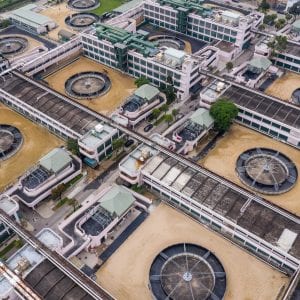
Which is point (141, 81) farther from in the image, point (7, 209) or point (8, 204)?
point (7, 209)

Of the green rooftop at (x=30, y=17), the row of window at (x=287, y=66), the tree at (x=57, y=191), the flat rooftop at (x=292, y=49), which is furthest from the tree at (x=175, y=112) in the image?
the green rooftop at (x=30, y=17)

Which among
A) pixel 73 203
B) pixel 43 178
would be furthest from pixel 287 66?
pixel 43 178

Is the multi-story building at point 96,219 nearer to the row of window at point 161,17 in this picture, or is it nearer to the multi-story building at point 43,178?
the multi-story building at point 43,178

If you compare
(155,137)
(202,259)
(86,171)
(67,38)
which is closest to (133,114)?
(155,137)

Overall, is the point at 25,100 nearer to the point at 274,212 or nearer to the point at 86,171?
the point at 86,171

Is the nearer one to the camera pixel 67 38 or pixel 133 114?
pixel 133 114

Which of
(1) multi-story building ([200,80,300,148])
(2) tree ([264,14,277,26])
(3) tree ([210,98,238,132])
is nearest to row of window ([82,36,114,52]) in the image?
(1) multi-story building ([200,80,300,148])

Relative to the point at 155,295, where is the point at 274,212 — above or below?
above
